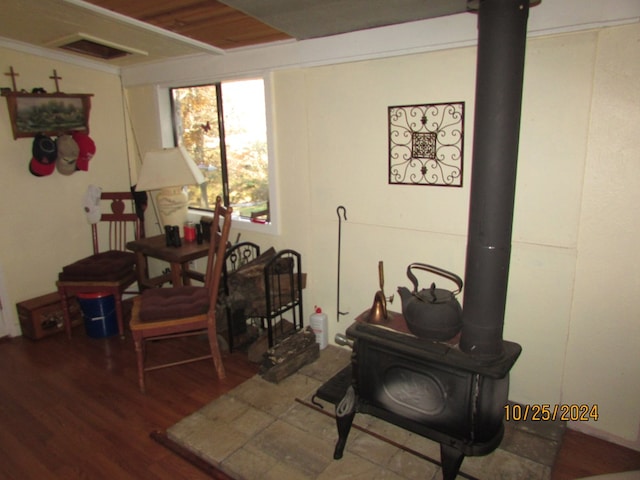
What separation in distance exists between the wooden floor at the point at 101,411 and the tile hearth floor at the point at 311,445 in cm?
11

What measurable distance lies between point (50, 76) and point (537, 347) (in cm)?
395

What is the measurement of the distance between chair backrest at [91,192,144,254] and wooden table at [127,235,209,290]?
281 millimetres

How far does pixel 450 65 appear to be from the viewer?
2.39m

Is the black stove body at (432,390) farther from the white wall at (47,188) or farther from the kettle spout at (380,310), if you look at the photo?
the white wall at (47,188)

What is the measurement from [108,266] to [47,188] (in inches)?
34.9

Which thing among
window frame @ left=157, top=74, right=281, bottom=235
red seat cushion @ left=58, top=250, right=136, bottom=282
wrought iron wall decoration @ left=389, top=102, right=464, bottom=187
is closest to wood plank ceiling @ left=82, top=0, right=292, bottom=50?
window frame @ left=157, top=74, right=281, bottom=235

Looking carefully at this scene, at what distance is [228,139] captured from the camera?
11.9 ft

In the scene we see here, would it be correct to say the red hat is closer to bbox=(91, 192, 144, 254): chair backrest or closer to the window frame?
bbox=(91, 192, 144, 254): chair backrest

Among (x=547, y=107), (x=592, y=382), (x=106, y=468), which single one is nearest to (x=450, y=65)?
(x=547, y=107)

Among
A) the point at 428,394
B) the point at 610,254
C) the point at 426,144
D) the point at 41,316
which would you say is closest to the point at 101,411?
the point at 41,316

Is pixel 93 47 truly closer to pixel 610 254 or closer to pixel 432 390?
pixel 432 390

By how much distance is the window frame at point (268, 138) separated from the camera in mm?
3172

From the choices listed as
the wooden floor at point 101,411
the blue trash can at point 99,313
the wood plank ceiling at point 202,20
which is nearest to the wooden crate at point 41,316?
the wooden floor at point 101,411

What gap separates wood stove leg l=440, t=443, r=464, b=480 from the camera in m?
1.92
